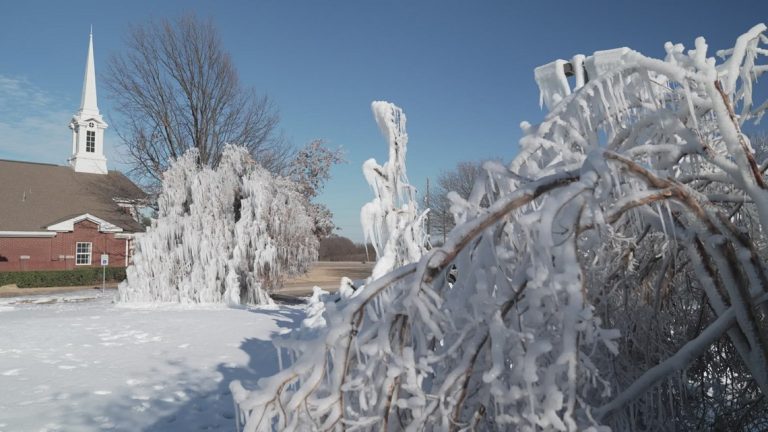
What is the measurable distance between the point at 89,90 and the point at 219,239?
22506 mm

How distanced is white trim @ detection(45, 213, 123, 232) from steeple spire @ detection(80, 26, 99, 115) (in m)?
7.90

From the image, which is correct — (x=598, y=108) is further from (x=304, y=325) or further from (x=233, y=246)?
(x=233, y=246)

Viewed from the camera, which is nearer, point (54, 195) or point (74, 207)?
point (74, 207)

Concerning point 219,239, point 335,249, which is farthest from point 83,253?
point 335,249

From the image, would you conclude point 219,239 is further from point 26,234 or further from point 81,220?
point 26,234

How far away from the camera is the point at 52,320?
9539 millimetres

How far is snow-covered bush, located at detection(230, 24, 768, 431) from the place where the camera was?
1.75 m

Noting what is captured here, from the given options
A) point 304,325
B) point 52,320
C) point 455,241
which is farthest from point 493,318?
point 52,320

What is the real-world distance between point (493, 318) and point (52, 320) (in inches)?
410

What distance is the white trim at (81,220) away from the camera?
24.9 m

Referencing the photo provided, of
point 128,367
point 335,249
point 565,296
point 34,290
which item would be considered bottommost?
point 128,367

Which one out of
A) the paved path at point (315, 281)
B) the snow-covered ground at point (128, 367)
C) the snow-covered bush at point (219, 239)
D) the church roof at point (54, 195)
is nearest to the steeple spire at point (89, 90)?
the church roof at point (54, 195)

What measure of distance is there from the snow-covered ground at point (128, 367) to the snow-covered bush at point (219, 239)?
9.13ft

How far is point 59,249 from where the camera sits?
25031mm
